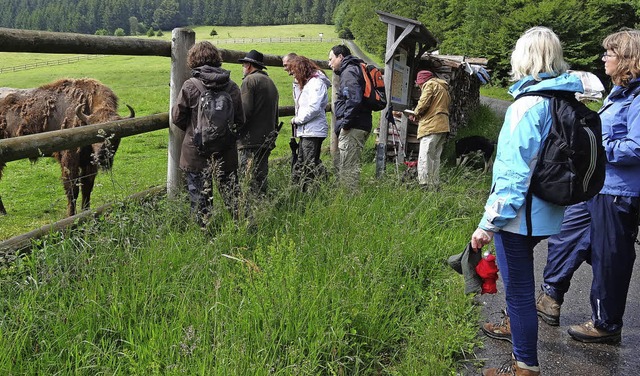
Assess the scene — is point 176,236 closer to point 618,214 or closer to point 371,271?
point 371,271

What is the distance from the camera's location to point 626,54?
10.8ft

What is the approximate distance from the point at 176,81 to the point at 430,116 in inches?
165

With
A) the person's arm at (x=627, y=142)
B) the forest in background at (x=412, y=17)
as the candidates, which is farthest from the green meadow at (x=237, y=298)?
the forest in background at (x=412, y=17)

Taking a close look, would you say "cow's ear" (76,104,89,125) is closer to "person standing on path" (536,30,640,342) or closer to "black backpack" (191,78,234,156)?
"black backpack" (191,78,234,156)

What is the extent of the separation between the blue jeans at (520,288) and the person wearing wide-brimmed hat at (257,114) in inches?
116

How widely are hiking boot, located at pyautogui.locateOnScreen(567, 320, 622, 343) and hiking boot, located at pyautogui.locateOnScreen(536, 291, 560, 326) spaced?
0.21 meters

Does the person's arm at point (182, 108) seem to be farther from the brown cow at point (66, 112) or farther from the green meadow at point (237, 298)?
the brown cow at point (66, 112)

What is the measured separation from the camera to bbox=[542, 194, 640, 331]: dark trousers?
3434 mm

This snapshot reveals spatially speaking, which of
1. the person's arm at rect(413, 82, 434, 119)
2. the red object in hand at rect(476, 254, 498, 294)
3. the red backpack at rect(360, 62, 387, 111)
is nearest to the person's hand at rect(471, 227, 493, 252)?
the red object in hand at rect(476, 254, 498, 294)

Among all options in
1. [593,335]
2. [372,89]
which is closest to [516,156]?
[593,335]

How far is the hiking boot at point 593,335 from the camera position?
362 cm

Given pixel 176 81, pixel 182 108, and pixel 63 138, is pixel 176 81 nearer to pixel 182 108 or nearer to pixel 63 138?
pixel 182 108

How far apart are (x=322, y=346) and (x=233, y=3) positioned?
13106 centimetres

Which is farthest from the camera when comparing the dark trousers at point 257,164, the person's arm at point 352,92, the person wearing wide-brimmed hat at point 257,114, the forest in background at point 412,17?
the forest in background at point 412,17
